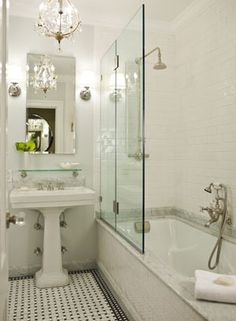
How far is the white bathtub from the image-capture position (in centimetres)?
245

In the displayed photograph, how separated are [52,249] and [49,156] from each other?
965mm

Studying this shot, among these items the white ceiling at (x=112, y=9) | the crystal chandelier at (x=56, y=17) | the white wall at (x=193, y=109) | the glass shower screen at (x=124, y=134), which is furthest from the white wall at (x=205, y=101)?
the crystal chandelier at (x=56, y=17)

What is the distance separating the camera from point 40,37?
319cm

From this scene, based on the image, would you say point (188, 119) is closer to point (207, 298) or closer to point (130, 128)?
point (130, 128)

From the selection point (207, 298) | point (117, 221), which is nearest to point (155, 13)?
point (117, 221)

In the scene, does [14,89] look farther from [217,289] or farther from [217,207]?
[217,289]

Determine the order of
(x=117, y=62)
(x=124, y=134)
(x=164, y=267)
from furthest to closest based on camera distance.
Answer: (x=117, y=62), (x=124, y=134), (x=164, y=267)

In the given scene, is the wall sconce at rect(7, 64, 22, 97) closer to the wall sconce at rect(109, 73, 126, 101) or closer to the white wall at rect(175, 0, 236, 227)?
the wall sconce at rect(109, 73, 126, 101)

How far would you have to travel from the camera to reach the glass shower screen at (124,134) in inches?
90.7

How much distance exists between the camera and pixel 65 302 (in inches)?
101

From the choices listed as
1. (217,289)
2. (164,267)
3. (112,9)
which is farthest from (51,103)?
(217,289)

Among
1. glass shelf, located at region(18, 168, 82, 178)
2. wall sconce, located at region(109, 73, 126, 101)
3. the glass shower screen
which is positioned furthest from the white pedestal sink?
wall sconce, located at region(109, 73, 126, 101)

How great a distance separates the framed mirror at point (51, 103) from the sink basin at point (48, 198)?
0.54 meters

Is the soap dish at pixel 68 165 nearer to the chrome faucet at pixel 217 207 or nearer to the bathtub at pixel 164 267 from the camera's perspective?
the bathtub at pixel 164 267
